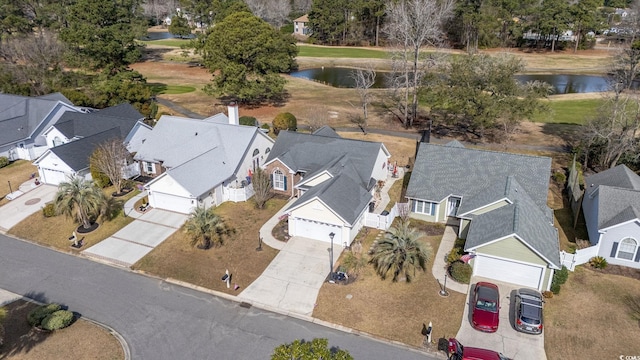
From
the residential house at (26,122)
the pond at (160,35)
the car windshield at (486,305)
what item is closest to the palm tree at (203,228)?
the car windshield at (486,305)

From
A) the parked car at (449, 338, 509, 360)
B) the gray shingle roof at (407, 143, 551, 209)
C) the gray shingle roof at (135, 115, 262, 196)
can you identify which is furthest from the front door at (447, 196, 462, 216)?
the gray shingle roof at (135, 115, 262, 196)

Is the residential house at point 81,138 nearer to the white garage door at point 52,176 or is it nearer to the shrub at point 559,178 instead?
the white garage door at point 52,176

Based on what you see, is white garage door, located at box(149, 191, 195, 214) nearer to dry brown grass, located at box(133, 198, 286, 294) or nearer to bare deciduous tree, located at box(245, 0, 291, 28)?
dry brown grass, located at box(133, 198, 286, 294)

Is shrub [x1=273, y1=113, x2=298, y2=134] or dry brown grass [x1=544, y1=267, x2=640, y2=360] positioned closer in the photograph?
dry brown grass [x1=544, y1=267, x2=640, y2=360]

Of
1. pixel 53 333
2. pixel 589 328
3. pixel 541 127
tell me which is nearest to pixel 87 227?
pixel 53 333

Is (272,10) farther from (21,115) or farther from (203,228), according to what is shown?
(203,228)

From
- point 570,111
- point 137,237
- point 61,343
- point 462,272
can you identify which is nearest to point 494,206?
point 462,272
